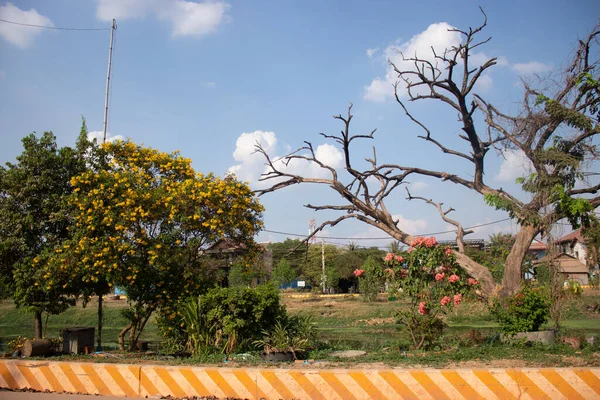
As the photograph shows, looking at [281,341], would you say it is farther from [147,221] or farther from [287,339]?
[147,221]

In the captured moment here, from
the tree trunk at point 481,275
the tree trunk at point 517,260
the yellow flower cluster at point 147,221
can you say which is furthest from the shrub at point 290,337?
the tree trunk at point 517,260

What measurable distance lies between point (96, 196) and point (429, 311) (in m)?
7.78

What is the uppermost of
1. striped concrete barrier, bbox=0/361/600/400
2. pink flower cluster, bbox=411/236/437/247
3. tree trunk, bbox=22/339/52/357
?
pink flower cluster, bbox=411/236/437/247

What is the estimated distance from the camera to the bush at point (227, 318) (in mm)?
10305

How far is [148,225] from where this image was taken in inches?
467

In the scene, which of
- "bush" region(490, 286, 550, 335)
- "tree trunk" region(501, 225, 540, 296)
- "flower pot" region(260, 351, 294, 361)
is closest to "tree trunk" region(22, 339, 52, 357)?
"flower pot" region(260, 351, 294, 361)

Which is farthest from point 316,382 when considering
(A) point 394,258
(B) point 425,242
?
(B) point 425,242

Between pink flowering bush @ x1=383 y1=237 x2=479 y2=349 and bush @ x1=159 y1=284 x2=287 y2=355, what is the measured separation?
277 cm

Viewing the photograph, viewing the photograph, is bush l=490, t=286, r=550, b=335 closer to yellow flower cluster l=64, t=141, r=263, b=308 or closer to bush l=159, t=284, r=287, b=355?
bush l=159, t=284, r=287, b=355

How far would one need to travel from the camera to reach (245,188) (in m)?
12.5

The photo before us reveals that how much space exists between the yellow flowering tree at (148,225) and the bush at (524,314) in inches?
247

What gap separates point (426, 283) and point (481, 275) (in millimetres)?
3996

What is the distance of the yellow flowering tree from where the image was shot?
11000 millimetres

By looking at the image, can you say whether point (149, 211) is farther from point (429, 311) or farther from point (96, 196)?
point (429, 311)
